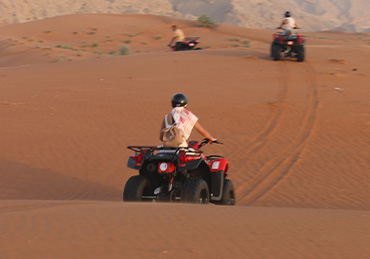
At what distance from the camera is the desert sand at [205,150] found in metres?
4.72

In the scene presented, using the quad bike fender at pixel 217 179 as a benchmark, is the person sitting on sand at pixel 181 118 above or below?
above

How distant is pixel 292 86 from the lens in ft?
54.7

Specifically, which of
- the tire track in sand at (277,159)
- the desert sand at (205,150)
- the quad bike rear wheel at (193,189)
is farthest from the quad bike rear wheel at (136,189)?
the tire track in sand at (277,159)

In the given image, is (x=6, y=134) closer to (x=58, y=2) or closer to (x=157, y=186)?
(x=157, y=186)

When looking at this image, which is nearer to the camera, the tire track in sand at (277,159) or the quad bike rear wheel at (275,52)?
the tire track in sand at (277,159)

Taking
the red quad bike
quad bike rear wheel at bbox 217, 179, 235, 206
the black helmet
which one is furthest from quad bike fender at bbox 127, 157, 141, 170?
quad bike rear wheel at bbox 217, 179, 235, 206

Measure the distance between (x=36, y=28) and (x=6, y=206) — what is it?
3964cm

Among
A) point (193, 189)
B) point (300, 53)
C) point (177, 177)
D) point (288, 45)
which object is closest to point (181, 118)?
point (177, 177)

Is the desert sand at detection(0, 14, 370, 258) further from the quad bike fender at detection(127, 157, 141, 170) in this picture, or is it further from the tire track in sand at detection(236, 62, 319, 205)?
the quad bike fender at detection(127, 157, 141, 170)

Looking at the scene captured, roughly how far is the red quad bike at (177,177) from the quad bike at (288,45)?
13.3m

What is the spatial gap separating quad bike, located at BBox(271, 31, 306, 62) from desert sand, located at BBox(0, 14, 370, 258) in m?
0.37

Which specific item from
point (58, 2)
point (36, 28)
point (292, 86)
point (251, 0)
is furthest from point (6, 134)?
point (251, 0)

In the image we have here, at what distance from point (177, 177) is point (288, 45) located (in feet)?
45.6

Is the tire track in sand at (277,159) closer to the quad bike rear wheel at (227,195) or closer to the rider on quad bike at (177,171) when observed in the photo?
the quad bike rear wheel at (227,195)
